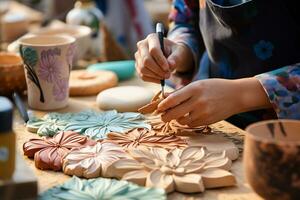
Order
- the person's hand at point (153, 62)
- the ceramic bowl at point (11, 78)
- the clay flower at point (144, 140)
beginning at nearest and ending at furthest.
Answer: the clay flower at point (144, 140)
the person's hand at point (153, 62)
the ceramic bowl at point (11, 78)

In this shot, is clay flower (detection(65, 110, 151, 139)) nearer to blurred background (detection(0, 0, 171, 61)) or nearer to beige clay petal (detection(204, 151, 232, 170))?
beige clay petal (detection(204, 151, 232, 170))

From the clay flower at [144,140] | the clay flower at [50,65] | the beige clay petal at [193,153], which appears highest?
the clay flower at [50,65]

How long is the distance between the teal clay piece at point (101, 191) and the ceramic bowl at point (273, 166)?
13 cm

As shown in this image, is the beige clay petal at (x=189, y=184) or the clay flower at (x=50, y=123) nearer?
the beige clay petal at (x=189, y=184)

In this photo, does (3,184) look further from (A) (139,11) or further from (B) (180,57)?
(A) (139,11)

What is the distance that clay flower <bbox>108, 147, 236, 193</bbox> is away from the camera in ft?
2.74

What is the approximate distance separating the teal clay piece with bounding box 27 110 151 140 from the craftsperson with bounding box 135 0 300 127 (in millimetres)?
87

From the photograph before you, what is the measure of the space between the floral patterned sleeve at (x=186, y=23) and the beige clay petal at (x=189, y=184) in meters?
0.57

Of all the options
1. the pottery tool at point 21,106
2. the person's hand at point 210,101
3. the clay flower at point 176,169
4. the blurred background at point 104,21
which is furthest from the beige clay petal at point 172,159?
the blurred background at point 104,21

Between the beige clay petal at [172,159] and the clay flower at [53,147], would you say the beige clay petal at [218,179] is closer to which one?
the beige clay petal at [172,159]

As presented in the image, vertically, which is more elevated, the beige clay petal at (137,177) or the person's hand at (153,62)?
the person's hand at (153,62)

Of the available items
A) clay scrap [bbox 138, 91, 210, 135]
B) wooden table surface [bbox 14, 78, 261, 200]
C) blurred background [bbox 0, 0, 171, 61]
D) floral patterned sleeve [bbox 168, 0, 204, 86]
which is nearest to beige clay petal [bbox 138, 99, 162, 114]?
clay scrap [bbox 138, 91, 210, 135]

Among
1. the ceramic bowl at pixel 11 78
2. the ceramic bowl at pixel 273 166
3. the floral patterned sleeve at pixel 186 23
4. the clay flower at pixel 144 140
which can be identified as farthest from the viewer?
the floral patterned sleeve at pixel 186 23

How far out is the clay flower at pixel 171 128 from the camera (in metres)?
1.04
